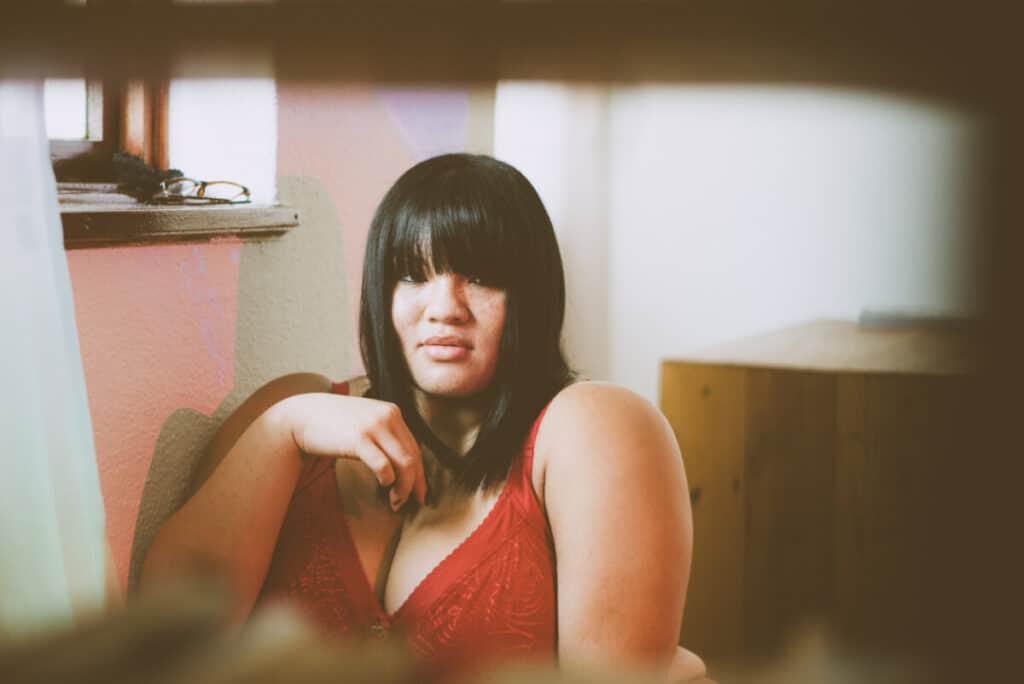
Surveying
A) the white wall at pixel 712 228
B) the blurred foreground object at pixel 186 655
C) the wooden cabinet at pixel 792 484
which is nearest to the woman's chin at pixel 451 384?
the blurred foreground object at pixel 186 655

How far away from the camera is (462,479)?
780mm

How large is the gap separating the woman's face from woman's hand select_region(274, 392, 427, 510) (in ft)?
0.21

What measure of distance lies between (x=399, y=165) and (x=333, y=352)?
0.22 m

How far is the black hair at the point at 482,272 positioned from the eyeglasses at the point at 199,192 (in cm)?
17

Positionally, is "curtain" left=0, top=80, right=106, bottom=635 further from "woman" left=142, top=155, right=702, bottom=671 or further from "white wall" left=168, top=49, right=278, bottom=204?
"white wall" left=168, top=49, right=278, bottom=204

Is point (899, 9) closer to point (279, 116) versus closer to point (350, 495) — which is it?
point (350, 495)

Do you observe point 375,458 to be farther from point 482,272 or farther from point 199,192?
point 199,192

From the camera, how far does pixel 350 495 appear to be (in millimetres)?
816

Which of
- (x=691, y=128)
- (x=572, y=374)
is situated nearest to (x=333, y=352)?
(x=572, y=374)

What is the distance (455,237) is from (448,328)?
74 mm

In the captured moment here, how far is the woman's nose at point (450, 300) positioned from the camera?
73cm

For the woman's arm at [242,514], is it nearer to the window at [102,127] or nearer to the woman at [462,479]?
the woman at [462,479]

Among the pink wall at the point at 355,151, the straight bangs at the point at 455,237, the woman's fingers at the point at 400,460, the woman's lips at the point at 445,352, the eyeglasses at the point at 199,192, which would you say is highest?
the pink wall at the point at 355,151

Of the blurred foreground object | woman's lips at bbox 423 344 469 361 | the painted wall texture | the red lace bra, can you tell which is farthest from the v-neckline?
the blurred foreground object
